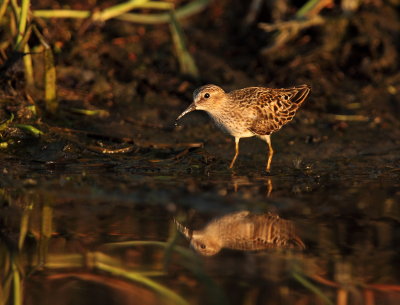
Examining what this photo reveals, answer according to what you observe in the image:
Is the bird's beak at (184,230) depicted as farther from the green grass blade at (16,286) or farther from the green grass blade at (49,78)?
the green grass blade at (49,78)

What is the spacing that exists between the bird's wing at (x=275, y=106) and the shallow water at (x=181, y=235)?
70 centimetres

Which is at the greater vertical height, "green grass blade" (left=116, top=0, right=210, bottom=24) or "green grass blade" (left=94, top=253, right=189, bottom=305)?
"green grass blade" (left=116, top=0, right=210, bottom=24)

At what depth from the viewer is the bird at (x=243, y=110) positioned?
8.86 meters

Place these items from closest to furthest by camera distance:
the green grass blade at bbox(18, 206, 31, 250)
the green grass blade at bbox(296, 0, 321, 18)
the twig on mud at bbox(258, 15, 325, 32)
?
the green grass blade at bbox(18, 206, 31, 250)
the twig on mud at bbox(258, 15, 325, 32)
the green grass blade at bbox(296, 0, 321, 18)

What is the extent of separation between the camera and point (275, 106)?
30.2 feet

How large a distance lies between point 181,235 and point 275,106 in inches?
139

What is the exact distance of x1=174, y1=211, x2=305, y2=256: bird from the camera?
19.1 feet

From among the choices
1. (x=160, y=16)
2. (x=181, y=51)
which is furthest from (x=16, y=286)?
(x=160, y=16)

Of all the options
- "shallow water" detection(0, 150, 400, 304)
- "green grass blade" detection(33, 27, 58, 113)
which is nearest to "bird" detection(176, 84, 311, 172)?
"shallow water" detection(0, 150, 400, 304)

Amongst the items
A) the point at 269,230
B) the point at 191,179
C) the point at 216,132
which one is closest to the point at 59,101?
the point at 216,132

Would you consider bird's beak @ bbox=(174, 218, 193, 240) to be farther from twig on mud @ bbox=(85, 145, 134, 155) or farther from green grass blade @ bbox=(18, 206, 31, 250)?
twig on mud @ bbox=(85, 145, 134, 155)

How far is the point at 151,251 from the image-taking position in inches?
222

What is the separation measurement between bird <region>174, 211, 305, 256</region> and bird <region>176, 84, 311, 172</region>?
2141 millimetres

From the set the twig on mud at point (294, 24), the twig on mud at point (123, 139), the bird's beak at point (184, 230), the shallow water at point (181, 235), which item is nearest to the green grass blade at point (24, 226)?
the shallow water at point (181, 235)
